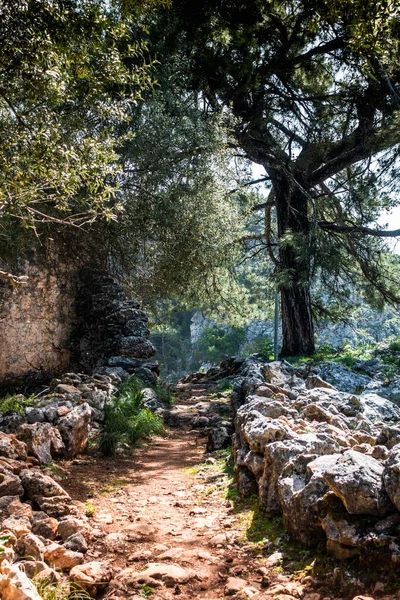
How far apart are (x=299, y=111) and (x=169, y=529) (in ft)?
38.6

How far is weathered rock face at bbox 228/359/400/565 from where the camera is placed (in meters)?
2.62

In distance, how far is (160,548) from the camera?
330cm

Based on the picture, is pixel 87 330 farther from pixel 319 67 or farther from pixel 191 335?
pixel 191 335

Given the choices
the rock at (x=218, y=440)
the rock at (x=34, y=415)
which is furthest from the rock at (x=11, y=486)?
the rock at (x=218, y=440)

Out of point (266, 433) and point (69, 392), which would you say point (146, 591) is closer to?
point (266, 433)

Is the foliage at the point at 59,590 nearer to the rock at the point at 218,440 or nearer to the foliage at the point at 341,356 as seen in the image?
the rock at the point at 218,440

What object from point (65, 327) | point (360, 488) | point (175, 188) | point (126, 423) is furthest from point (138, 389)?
point (360, 488)

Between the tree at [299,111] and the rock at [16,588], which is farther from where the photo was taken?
the tree at [299,111]

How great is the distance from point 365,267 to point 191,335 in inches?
1465

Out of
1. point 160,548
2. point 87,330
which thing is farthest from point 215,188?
point 160,548

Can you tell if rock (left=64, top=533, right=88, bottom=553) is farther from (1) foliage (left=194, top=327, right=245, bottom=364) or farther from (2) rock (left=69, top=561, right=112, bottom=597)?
(1) foliage (left=194, top=327, right=245, bottom=364)

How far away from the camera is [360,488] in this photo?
2711 millimetres

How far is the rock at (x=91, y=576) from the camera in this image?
268cm

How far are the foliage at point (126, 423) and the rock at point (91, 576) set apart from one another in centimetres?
335
